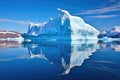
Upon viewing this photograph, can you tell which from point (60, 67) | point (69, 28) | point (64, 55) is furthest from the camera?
point (69, 28)

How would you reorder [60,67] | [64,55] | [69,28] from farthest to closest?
1. [69,28]
2. [64,55]
3. [60,67]

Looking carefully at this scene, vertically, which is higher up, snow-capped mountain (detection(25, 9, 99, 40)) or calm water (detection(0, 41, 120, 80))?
snow-capped mountain (detection(25, 9, 99, 40))

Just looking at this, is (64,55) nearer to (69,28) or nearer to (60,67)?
(60,67)

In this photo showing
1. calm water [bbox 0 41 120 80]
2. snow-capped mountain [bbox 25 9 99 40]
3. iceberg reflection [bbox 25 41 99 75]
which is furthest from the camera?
snow-capped mountain [bbox 25 9 99 40]

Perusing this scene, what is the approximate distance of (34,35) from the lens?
69625mm

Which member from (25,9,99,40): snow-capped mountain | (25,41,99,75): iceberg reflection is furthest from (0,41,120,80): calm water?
(25,9,99,40): snow-capped mountain

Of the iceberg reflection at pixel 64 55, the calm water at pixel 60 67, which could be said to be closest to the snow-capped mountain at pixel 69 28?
the iceberg reflection at pixel 64 55

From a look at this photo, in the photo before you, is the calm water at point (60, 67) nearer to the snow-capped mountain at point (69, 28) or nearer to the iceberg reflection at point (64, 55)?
the iceberg reflection at point (64, 55)

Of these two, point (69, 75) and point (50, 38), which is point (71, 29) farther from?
point (69, 75)

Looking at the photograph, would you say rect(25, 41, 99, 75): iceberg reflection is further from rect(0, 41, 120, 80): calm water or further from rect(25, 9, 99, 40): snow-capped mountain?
rect(25, 9, 99, 40): snow-capped mountain

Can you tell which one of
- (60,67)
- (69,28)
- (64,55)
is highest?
(69,28)

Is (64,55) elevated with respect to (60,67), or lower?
elevated

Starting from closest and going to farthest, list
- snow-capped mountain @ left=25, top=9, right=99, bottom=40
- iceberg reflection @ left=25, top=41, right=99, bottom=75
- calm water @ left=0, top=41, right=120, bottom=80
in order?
calm water @ left=0, top=41, right=120, bottom=80 < iceberg reflection @ left=25, top=41, right=99, bottom=75 < snow-capped mountain @ left=25, top=9, right=99, bottom=40

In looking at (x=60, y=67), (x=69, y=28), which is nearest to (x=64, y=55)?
(x=60, y=67)
